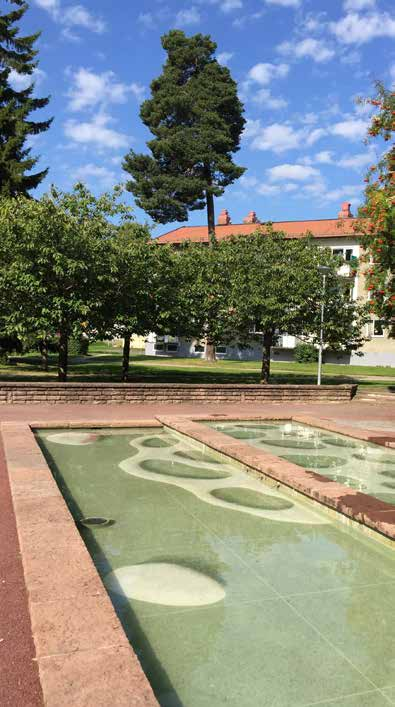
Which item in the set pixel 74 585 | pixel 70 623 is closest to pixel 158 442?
pixel 74 585

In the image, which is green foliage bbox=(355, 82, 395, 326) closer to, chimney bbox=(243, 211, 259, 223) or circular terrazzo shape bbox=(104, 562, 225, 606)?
circular terrazzo shape bbox=(104, 562, 225, 606)

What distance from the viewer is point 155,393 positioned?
15648 mm

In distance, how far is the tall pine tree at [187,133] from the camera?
123 ft

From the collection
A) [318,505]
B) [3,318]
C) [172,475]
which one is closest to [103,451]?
[172,475]

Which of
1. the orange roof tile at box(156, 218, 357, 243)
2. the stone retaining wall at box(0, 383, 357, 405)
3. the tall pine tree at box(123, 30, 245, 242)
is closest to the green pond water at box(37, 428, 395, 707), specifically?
the stone retaining wall at box(0, 383, 357, 405)

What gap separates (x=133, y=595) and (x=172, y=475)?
344cm

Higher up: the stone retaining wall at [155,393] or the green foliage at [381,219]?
the green foliage at [381,219]

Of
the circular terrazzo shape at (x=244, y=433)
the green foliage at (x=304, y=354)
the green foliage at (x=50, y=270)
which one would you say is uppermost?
the green foliage at (x=50, y=270)

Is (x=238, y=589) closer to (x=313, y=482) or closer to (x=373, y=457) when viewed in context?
(x=313, y=482)

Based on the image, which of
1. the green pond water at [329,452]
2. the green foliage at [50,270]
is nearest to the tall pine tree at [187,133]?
the green foliage at [50,270]

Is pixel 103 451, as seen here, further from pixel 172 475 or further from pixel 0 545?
pixel 0 545

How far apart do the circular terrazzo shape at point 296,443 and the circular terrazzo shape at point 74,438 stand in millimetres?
3010

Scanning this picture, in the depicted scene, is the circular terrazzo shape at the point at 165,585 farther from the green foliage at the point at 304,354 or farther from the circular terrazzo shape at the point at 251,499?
the green foliage at the point at 304,354

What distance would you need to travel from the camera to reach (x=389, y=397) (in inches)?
752
